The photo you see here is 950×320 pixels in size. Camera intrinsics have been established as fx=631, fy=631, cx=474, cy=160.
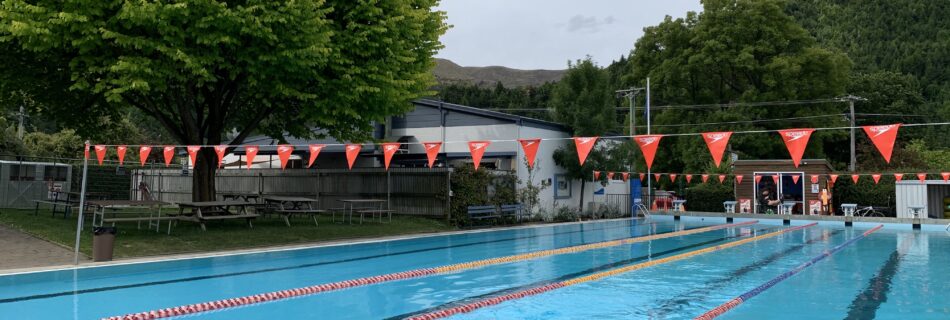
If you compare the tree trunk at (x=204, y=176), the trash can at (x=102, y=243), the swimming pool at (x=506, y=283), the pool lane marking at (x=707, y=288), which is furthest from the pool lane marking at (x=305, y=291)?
the tree trunk at (x=204, y=176)

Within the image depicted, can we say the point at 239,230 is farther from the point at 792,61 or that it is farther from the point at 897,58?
the point at 897,58

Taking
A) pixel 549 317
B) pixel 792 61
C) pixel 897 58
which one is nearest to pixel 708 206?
pixel 792 61

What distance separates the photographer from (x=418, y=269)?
1209 centimetres

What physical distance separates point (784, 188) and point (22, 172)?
116 feet

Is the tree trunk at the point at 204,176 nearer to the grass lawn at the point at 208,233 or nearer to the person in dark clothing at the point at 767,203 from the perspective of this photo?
the grass lawn at the point at 208,233

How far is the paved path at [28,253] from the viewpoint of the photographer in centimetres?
1162

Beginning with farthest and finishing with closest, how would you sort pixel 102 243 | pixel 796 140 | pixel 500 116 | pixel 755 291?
pixel 500 116, pixel 796 140, pixel 102 243, pixel 755 291

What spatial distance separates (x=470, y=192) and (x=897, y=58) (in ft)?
280

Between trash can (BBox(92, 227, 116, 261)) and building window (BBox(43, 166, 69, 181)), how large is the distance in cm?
1679

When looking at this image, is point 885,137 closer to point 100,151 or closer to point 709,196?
point 100,151

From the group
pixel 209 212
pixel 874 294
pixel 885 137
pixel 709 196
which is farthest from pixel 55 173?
pixel 709 196

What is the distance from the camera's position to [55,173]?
25891 millimetres

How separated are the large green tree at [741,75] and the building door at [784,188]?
6.53 meters

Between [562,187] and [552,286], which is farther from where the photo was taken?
[562,187]
